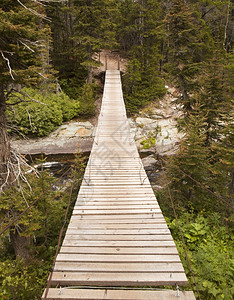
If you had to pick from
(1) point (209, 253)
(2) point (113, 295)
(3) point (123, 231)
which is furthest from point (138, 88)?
(2) point (113, 295)

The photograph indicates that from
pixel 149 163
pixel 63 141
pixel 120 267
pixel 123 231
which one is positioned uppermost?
pixel 120 267

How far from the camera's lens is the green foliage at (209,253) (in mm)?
2961

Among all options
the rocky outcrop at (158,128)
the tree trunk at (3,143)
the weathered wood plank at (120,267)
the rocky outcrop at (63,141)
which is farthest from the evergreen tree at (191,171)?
the rocky outcrop at (63,141)

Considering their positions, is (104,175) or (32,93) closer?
(104,175)

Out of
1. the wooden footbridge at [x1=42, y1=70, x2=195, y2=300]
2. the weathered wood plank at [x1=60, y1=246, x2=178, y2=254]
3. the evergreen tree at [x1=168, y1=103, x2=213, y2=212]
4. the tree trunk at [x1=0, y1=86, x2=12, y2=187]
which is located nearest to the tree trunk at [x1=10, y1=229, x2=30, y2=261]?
the tree trunk at [x1=0, y1=86, x2=12, y2=187]

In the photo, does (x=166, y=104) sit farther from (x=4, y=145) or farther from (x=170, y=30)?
(x=4, y=145)

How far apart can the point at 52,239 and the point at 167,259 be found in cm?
311

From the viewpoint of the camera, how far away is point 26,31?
314 cm

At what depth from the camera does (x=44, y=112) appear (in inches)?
436

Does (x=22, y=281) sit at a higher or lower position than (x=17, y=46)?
lower

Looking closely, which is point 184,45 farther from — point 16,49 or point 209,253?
point 209,253

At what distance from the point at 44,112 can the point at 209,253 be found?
10.2 meters

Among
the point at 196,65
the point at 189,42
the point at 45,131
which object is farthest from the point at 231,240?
the point at 45,131

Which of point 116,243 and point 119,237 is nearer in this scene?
point 116,243
